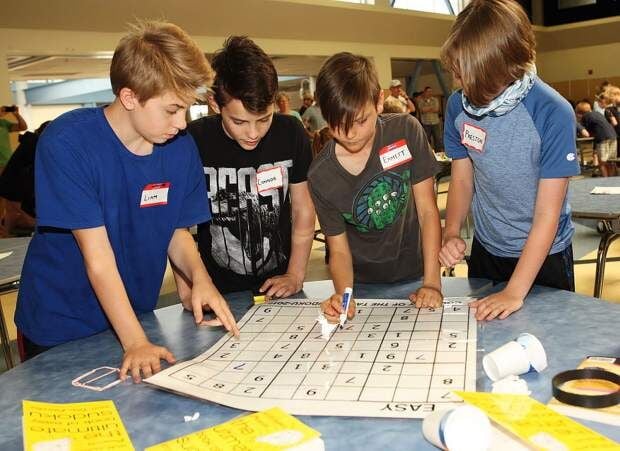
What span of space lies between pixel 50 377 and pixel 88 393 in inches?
5.1

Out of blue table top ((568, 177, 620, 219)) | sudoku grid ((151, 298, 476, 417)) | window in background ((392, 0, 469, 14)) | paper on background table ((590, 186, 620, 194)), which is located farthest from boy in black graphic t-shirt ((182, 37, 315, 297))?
window in background ((392, 0, 469, 14))

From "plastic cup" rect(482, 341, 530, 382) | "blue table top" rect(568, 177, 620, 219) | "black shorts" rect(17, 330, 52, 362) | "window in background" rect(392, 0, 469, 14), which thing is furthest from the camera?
"window in background" rect(392, 0, 469, 14)

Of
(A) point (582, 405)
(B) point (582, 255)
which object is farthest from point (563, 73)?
(A) point (582, 405)

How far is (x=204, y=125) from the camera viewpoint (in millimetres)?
1689

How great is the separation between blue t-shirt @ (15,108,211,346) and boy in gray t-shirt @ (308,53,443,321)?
0.33 meters

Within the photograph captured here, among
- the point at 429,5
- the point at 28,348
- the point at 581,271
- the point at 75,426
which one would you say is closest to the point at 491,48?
the point at 75,426

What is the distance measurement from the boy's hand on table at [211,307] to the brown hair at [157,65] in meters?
0.40

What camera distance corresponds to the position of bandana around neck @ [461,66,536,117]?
1297mm

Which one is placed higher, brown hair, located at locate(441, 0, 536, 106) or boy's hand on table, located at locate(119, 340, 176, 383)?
brown hair, located at locate(441, 0, 536, 106)

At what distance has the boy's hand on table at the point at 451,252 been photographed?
4.66 ft

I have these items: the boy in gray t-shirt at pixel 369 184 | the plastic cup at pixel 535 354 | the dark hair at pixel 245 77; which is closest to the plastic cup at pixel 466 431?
the plastic cup at pixel 535 354

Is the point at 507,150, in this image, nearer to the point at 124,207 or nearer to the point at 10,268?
the point at 124,207

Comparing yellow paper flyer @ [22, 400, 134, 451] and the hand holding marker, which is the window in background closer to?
the hand holding marker

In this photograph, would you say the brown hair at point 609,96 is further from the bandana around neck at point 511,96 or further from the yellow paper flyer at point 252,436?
the yellow paper flyer at point 252,436
